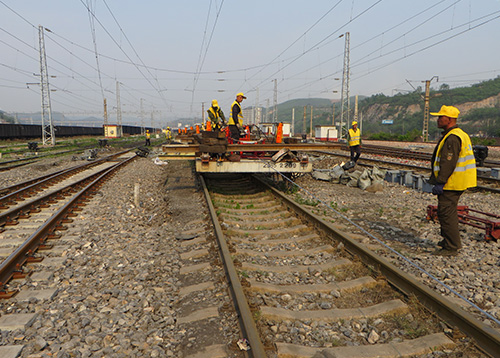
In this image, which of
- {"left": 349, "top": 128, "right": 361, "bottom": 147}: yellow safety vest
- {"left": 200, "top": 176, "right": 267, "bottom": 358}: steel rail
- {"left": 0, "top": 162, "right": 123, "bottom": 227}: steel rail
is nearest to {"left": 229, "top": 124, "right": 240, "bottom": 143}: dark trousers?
{"left": 0, "top": 162, "right": 123, "bottom": 227}: steel rail

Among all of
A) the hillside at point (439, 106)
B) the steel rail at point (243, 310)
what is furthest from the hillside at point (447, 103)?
the steel rail at point (243, 310)

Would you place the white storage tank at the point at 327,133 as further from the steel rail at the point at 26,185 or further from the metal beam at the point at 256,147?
the metal beam at the point at 256,147

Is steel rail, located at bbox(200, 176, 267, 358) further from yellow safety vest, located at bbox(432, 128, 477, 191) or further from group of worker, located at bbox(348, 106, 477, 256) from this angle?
yellow safety vest, located at bbox(432, 128, 477, 191)

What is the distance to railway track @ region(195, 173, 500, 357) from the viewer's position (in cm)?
266

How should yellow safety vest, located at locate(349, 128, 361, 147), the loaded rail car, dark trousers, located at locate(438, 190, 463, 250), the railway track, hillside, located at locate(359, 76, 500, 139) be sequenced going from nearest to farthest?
the railway track < dark trousers, located at locate(438, 190, 463, 250) < yellow safety vest, located at locate(349, 128, 361, 147) < the loaded rail car < hillside, located at locate(359, 76, 500, 139)

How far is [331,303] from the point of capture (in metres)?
3.38

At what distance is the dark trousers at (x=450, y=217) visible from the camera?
4.41 m

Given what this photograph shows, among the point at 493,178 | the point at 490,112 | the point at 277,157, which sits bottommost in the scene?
the point at 493,178

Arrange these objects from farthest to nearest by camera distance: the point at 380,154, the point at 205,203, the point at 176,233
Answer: the point at 380,154 < the point at 205,203 < the point at 176,233

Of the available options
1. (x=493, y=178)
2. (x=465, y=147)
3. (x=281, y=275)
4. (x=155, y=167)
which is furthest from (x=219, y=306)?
(x=155, y=167)

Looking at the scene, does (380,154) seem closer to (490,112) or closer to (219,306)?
(219,306)

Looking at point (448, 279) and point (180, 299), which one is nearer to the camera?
point (180, 299)

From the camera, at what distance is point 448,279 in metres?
3.82

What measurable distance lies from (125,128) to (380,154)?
65.7 m
